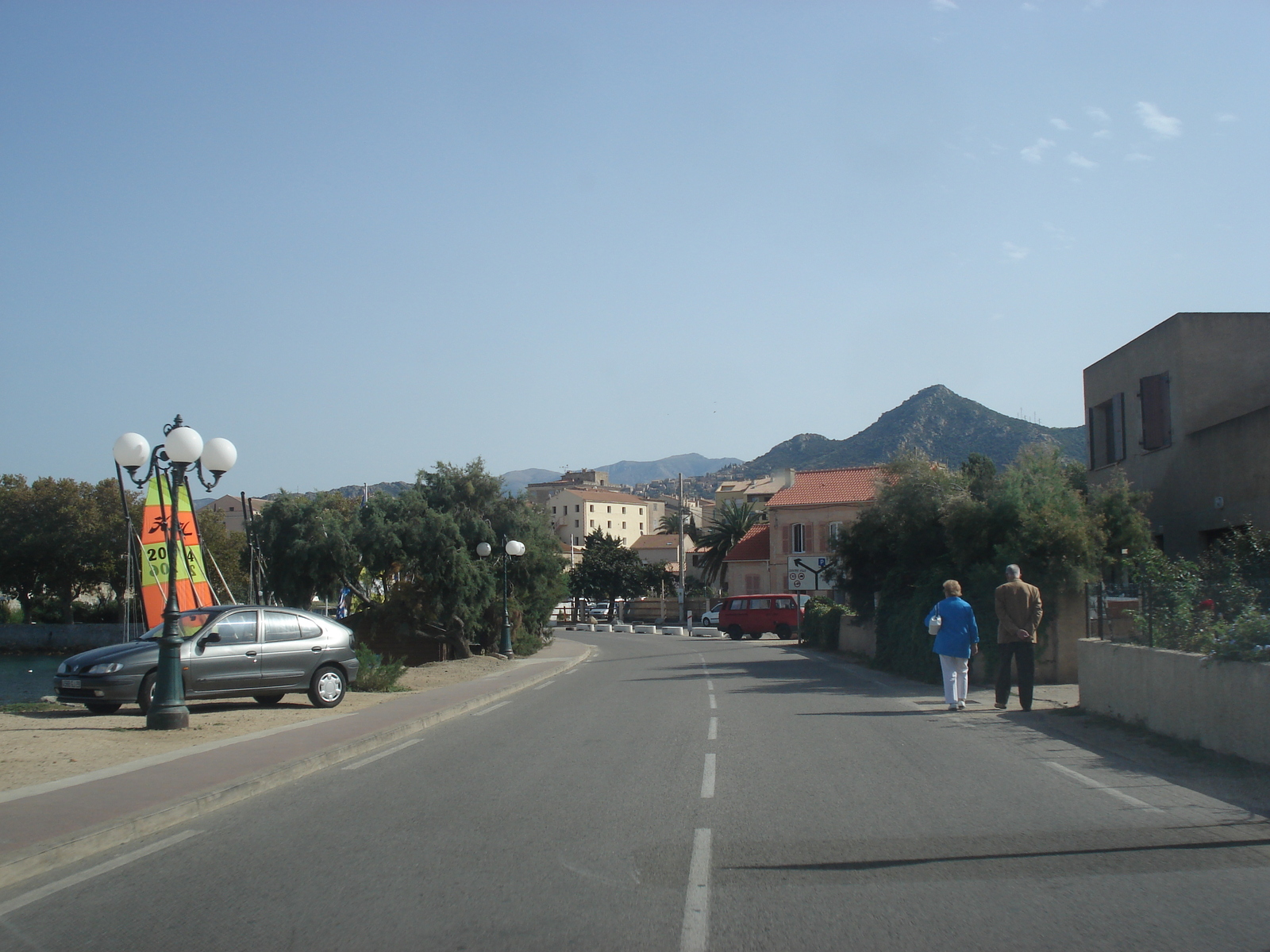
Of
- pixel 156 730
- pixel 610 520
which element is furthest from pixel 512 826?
pixel 610 520

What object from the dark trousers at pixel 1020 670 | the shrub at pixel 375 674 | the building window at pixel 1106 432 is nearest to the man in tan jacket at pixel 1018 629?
the dark trousers at pixel 1020 670

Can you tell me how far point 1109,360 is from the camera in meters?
26.7

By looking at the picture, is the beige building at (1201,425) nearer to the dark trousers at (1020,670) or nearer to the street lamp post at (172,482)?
the dark trousers at (1020,670)

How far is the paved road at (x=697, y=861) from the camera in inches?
188

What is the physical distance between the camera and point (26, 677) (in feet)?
148

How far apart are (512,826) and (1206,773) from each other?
5963 mm

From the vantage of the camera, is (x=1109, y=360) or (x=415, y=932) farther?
(x=1109, y=360)

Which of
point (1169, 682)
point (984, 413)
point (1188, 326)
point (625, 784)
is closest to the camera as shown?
point (625, 784)

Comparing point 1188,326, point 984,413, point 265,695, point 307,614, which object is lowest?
point 265,695

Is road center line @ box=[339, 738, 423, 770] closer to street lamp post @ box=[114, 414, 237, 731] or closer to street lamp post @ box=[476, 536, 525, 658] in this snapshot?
street lamp post @ box=[114, 414, 237, 731]

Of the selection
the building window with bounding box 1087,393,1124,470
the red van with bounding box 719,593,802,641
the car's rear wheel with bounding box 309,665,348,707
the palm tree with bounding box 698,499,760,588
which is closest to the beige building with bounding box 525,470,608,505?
the palm tree with bounding box 698,499,760,588

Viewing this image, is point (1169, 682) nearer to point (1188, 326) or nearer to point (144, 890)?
point (144, 890)

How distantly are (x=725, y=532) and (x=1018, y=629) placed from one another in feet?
195

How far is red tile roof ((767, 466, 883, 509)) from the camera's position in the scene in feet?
206
